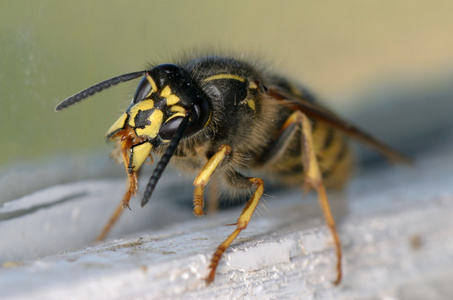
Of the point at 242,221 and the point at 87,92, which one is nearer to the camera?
the point at 87,92

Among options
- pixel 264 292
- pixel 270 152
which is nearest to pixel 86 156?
pixel 270 152

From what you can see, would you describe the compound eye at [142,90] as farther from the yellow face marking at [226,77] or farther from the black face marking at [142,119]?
the yellow face marking at [226,77]

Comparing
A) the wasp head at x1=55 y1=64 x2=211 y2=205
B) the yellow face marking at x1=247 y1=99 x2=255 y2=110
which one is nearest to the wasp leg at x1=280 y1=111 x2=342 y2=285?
the yellow face marking at x1=247 y1=99 x2=255 y2=110

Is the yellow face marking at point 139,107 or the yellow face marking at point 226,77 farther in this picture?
the yellow face marking at point 226,77

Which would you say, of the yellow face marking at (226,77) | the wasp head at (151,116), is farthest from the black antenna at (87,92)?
the yellow face marking at (226,77)

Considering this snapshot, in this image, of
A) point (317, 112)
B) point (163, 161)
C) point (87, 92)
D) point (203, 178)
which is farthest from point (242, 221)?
point (317, 112)

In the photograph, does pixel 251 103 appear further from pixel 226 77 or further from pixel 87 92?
pixel 87 92
